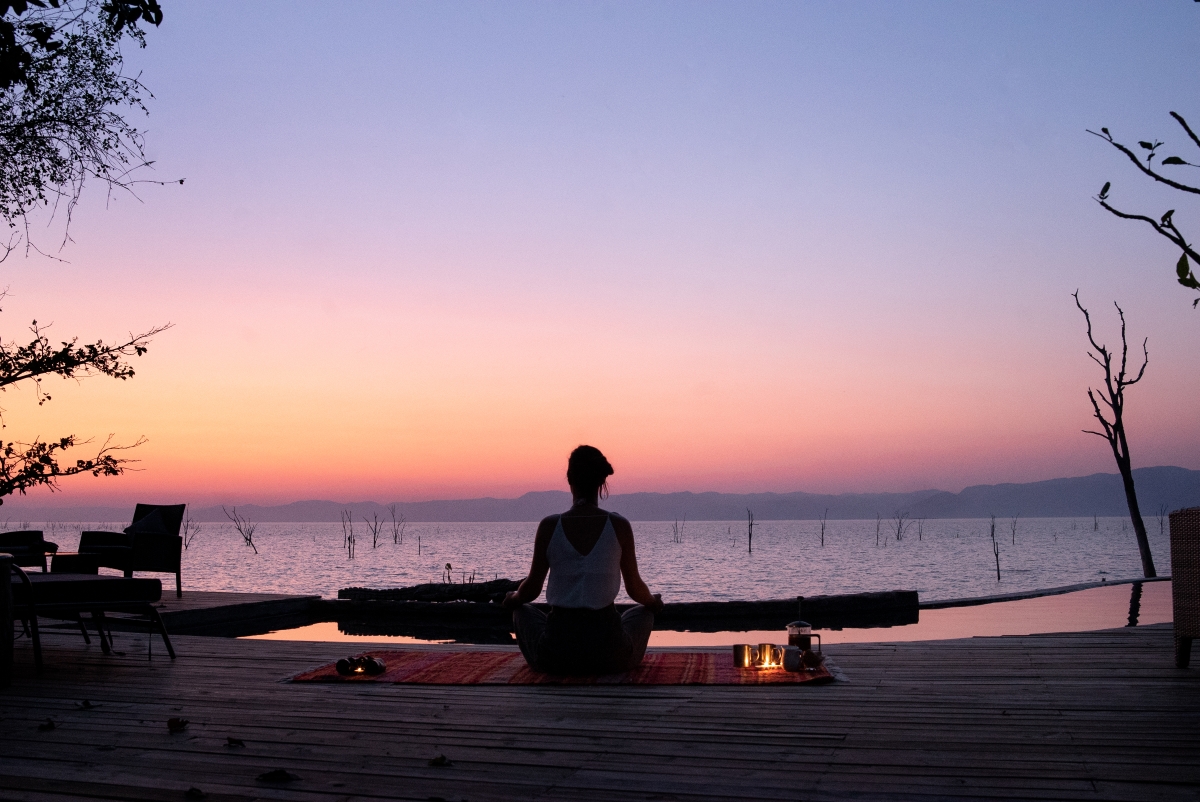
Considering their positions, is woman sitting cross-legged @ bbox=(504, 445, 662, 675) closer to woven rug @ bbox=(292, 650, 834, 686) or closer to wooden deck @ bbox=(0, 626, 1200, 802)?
woven rug @ bbox=(292, 650, 834, 686)

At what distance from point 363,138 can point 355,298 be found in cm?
454

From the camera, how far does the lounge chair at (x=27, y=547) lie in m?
6.71

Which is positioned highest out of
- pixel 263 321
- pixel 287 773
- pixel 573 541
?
pixel 263 321

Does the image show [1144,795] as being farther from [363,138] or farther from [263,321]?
[263,321]

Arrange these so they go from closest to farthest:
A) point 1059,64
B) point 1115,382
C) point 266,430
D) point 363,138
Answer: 1. point 1059,64
2. point 363,138
3. point 1115,382
4. point 266,430

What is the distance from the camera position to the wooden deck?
95.8 inches

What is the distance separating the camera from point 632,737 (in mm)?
3084

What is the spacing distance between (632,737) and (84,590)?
3468 millimetres

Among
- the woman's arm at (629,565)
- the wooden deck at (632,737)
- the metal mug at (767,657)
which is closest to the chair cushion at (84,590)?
the wooden deck at (632,737)

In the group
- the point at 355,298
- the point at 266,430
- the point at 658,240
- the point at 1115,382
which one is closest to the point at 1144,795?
the point at 658,240

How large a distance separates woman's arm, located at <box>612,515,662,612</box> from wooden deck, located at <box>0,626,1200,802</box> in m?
0.52

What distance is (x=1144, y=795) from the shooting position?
228 centimetres

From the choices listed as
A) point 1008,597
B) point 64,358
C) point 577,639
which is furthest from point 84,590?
point 1008,597

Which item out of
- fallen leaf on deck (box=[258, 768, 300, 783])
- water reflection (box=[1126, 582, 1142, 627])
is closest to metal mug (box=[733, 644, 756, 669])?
fallen leaf on deck (box=[258, 768, 300, 783])
